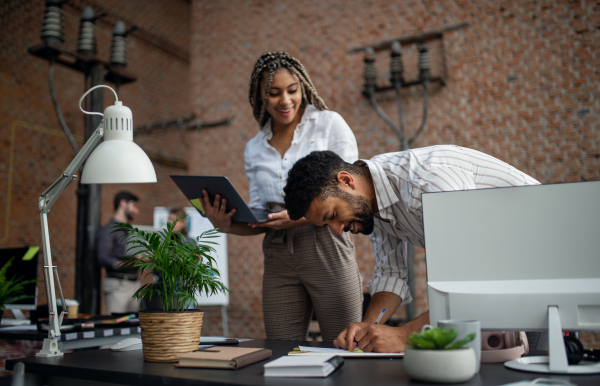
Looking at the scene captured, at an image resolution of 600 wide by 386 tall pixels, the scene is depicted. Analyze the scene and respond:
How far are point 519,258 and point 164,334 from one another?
2.67 ft

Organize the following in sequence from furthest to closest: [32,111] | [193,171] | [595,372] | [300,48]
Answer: [32,111] → [193,171] → [300,48] → [595,372]

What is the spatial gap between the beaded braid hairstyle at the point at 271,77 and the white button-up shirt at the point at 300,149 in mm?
51

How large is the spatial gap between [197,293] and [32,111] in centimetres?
617

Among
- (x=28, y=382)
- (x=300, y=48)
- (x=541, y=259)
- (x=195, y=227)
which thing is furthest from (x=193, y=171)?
(x=541, y=259)

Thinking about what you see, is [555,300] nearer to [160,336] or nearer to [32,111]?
[160,336]

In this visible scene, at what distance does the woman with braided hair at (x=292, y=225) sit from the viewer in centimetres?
177

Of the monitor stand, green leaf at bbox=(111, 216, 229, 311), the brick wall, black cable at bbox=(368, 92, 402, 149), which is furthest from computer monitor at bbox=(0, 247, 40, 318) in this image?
black cable at bbox=(368, 92, 402, 149)

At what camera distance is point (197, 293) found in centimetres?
124

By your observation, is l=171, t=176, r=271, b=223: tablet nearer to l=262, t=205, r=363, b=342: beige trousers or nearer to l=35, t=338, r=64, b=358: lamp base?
l=262, t=205, r=363, b=342: beige trousers

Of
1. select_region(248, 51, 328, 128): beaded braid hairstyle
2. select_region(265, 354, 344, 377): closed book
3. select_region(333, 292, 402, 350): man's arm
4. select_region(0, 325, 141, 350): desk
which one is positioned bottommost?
select_region(0, 325, 141, 350): desk

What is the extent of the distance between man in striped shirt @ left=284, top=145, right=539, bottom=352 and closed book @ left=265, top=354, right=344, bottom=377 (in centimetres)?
32

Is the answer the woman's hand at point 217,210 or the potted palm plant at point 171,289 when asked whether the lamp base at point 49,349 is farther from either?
the woman's hand at point 217,210

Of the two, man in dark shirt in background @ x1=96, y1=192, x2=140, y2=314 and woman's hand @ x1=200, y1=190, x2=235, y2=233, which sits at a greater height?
woman's hand @ x1=200, y1=190, x2=235, y2=233

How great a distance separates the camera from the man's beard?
4.77 feet
